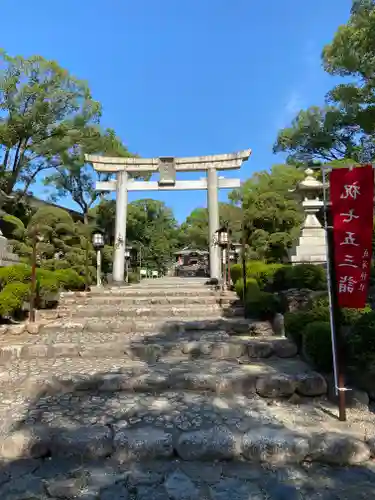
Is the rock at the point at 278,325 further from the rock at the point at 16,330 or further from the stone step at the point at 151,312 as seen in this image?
the rock at the point at 16,330

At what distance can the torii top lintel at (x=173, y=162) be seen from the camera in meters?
15.2

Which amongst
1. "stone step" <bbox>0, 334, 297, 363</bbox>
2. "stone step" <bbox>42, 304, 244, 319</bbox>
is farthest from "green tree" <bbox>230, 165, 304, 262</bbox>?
"stone step" <bbox>0, 334, 297, 363</bbox>

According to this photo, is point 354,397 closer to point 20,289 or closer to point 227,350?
point 227,350

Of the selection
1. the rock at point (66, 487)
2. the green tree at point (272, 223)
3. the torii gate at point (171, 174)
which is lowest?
the rock at point (66, 487)

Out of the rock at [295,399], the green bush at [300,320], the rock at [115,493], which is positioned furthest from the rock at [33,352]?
the green bush at [300,320]

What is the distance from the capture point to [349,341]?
384 cm

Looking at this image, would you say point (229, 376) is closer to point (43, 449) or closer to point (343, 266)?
point (343, 266)

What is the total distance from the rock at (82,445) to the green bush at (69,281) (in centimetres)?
647

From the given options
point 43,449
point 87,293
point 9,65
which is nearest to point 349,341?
point 43,449

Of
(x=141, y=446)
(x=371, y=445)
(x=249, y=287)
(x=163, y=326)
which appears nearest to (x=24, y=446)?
(x=141, y=446)

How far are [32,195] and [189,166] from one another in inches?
470

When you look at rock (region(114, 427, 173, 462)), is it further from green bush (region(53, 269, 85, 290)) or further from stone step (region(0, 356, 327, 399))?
green bush (region(53, 269, 85, 290))

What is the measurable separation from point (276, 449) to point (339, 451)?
1.57 ft

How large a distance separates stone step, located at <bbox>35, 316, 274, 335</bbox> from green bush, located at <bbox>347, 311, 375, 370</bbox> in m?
2.10
